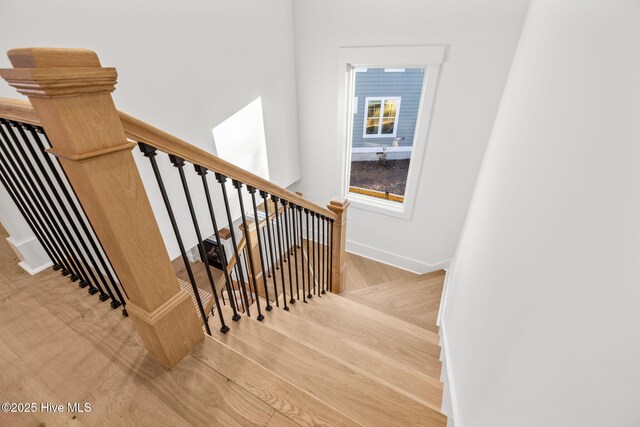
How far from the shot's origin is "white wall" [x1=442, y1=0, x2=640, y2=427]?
585 mm

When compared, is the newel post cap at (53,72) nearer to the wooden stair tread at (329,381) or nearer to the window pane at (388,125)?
the wooden stair tread at (329,381)

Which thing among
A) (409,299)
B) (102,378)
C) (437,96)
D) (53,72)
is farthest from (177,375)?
(437,96)

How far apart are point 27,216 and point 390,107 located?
3.31 metres

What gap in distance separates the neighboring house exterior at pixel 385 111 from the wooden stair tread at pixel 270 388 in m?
2.94

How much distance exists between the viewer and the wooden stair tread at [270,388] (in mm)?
919

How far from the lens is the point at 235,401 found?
93 centimetres

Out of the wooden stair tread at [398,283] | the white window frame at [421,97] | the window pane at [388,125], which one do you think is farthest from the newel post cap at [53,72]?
the window pane at [388,125]

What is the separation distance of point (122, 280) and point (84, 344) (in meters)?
0.47

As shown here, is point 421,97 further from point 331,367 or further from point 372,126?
point 331,367

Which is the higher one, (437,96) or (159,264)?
(437,96)

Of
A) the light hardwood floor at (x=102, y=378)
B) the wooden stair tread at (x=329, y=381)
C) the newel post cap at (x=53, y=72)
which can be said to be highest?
the newel post cap at (x=53, y=72)

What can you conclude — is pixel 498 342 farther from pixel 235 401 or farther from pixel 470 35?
pixel 470 35

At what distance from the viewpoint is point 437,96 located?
2695 mm

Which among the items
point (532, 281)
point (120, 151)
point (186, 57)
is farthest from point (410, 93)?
point (120, 151)
